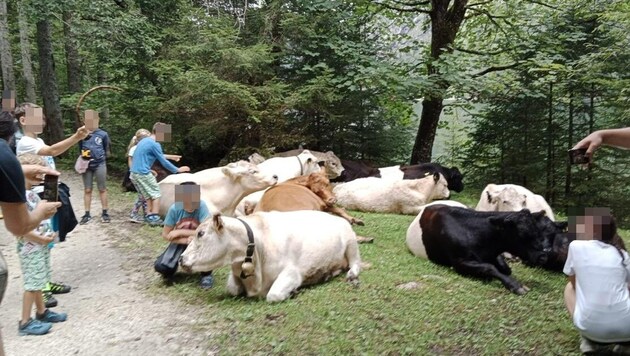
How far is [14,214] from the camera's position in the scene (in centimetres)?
281

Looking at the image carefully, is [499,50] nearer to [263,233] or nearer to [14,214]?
[263,233]

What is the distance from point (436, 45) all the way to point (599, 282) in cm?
1152

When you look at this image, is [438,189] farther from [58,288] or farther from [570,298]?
[58,288]

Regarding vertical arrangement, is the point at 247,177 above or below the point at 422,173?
above

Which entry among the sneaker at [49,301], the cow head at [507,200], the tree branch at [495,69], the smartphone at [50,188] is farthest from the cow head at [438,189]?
the smartphone at [50,188]

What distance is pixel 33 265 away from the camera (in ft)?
15.7

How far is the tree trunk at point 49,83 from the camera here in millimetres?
16281

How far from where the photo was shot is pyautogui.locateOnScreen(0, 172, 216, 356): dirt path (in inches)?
177

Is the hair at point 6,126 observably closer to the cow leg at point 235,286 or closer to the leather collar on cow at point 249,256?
the leather collar on cow at point 249,256

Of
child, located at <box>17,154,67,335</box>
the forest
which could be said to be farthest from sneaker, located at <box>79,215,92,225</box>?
child, located at <box>17,154,67,335</box>

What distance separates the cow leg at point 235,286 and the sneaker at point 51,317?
165cm

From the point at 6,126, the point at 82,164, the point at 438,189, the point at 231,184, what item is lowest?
the point at 438,189

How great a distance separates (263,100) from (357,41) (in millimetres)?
3436

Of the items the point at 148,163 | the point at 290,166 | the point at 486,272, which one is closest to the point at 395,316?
the point at 486,272
